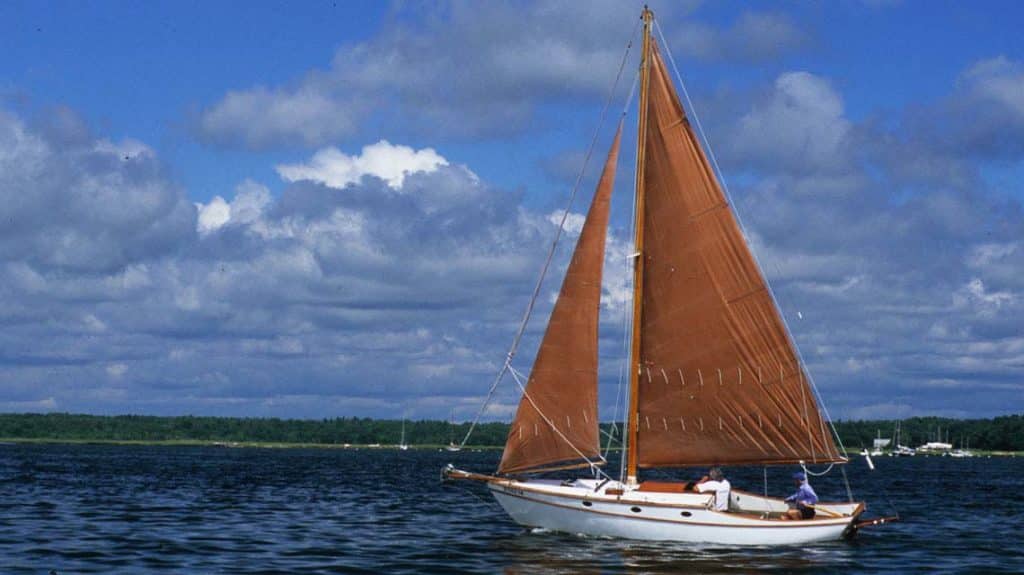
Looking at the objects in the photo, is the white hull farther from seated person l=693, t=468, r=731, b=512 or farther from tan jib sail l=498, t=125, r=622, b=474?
tan jib sail l=498, t=125, r=622, b=474

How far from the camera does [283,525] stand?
191ft

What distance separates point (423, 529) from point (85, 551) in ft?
51.2

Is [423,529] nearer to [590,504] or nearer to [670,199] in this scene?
[590,504]

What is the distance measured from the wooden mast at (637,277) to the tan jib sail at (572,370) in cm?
109

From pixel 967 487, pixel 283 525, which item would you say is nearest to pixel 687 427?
pixel 283 525

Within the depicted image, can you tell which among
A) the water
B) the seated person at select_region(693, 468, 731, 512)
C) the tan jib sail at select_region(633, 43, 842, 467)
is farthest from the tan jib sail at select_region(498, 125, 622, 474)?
the seated person at select_region(693, 468, 731, 512)

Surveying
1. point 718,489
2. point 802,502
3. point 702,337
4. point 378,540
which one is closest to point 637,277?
point 702,337

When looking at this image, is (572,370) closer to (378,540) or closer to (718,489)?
(718,489)

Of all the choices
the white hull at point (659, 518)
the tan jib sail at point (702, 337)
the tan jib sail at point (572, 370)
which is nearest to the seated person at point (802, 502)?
the white hull at point (659, 518)

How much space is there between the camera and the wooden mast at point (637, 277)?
46906 millimetres

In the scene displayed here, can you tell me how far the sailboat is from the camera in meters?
46.3

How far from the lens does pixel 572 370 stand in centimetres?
4647

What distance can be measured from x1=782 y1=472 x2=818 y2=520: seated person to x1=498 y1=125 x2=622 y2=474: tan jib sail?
7.29 meters

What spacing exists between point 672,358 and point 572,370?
3644mm
